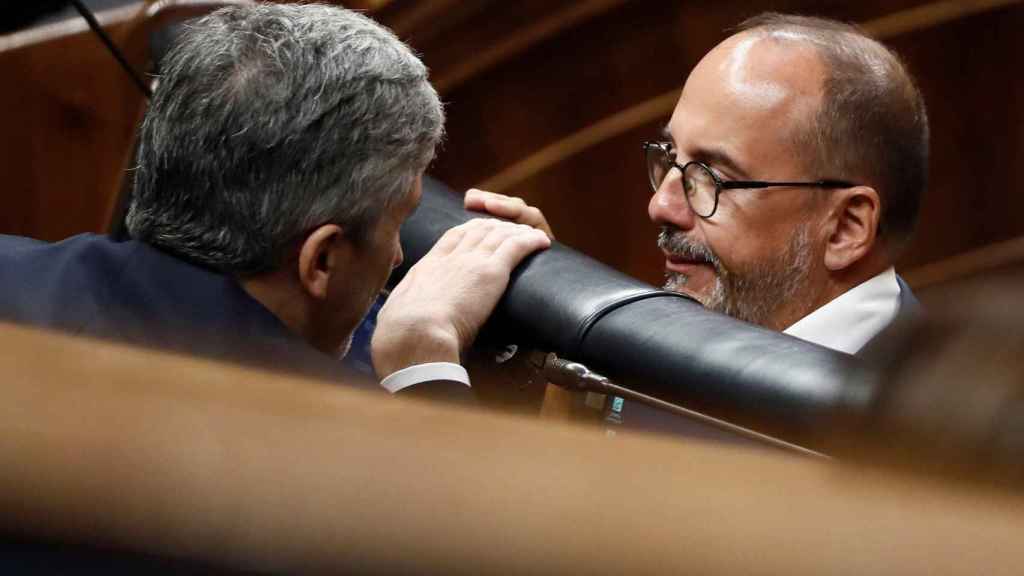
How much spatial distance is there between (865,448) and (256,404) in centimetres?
12

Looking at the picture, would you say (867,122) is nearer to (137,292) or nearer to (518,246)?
(518,246)

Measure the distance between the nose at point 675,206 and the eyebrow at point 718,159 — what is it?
4cm

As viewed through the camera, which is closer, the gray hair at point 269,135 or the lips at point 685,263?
the gray hair at point 269,135

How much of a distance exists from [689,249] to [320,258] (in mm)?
650

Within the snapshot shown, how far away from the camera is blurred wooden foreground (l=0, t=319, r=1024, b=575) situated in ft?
0.83

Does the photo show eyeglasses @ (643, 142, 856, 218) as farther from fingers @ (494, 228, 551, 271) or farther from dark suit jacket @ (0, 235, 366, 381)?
dark suit jacket @ (0, 235, 366, 381)

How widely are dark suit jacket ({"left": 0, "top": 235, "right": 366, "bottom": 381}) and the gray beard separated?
0.75 m

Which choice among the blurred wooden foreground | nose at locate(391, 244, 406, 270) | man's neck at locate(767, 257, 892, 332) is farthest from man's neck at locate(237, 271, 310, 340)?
the blurred wooden foreground

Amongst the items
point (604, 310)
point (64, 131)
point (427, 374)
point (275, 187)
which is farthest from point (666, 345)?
point (64, 131)

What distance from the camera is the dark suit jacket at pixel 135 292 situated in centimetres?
98

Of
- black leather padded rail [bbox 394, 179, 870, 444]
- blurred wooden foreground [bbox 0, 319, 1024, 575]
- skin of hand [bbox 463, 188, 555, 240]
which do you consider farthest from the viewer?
skin of hand [bbox 463, 188, 555, 240]

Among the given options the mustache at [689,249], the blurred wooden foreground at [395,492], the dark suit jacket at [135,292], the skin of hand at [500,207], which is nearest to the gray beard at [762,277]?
the mustache at [689,249]

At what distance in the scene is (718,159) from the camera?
5.65ft

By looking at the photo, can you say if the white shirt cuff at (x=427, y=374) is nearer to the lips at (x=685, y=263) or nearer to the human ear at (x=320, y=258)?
the human ear at (x=320, y=258)
